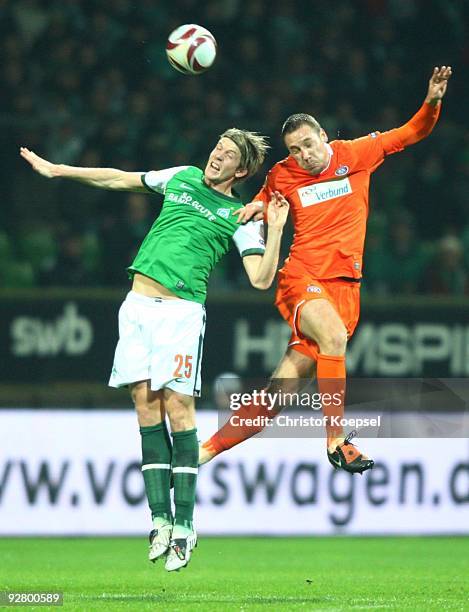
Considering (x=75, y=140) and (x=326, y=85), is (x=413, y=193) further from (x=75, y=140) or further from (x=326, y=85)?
(x=75, y=140)

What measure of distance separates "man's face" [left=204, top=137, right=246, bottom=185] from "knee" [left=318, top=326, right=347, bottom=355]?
1.13m

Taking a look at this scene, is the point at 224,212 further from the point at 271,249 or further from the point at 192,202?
the point at 271,249

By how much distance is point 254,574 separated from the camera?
9.18 metres

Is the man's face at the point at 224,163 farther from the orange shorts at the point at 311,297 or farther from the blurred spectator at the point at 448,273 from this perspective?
the blurred spectator at the point at 448,273

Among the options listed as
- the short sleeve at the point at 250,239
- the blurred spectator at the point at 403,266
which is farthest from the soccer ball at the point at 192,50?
the blurred spectator at the point at 403,266

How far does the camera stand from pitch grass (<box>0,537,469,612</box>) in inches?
287

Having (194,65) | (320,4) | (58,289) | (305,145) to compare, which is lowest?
(58,289)

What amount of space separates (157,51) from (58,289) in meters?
3.43

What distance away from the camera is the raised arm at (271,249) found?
7.67 meters

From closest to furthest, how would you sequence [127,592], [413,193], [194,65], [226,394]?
[127,592], [194,65], [226,394], [413,193]

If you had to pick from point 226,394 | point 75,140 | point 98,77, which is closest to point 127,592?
point 226,394

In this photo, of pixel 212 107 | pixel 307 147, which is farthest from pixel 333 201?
pixel 212 107

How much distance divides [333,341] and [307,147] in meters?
1.21

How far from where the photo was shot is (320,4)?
50.0 ft
